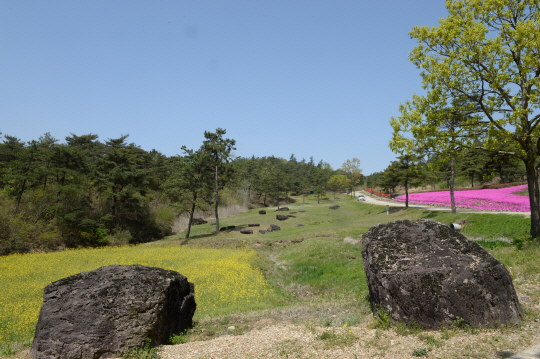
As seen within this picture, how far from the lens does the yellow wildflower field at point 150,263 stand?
509 inches

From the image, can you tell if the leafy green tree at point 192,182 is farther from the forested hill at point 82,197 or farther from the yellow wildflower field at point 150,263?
the yellow wildflower field at point 150,263

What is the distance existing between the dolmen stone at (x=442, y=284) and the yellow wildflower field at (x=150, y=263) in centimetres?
706

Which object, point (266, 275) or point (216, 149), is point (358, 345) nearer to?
point (266, 275)

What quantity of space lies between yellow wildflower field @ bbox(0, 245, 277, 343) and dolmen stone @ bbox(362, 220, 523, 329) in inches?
278

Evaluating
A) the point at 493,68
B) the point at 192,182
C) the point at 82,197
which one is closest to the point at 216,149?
the point at 192,182

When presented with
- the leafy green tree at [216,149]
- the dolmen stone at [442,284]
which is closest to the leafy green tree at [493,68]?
the dolmen stone at [442,284]

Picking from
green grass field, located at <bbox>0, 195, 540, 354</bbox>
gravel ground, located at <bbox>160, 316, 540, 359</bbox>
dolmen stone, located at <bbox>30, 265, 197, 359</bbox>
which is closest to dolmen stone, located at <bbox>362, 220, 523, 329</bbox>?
gravel ground, located at <bbox>160, 316, 540, 359</bbox>

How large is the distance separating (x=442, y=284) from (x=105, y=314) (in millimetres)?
8146

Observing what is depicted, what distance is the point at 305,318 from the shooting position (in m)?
9.31

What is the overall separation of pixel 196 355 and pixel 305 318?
12.4 ft

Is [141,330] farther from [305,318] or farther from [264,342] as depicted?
[305,318]

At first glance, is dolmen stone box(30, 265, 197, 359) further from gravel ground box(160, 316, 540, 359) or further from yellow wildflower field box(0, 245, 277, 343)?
yellow wildflower field box(0, 245, 277, 343)

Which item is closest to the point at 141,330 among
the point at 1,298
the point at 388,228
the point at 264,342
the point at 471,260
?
the point at 264,342

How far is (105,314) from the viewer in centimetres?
737
